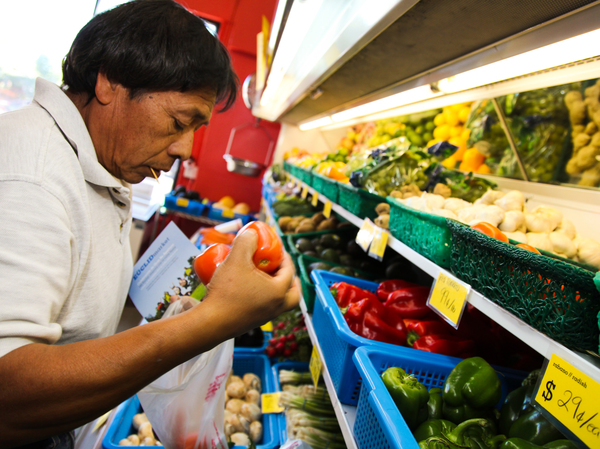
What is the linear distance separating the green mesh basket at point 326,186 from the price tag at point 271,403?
1096mm

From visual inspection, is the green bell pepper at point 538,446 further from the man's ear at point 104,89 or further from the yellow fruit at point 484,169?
the yellow fruit at point 484,169

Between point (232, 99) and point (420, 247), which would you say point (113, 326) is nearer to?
point (232, 99)

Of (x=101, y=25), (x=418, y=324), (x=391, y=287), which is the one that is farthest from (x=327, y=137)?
(x=101, y=25)

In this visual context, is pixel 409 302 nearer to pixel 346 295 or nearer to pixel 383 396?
pixel 346 295

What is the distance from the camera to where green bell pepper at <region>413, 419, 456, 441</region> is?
2.93 feet

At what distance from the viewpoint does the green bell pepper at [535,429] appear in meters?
0.80

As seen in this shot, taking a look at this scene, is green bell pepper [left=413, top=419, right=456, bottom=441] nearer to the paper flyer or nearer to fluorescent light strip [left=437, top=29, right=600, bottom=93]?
the paper flyer

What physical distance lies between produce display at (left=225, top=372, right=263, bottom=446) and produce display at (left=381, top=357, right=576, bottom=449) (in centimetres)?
116

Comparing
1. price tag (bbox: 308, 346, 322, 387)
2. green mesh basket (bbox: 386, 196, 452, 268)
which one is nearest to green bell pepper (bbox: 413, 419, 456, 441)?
green mesh basket (bbox: 386, 196, 452, 268)

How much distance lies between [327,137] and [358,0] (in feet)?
12.6

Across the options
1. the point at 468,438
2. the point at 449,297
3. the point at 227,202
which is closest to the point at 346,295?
the point at 449,297

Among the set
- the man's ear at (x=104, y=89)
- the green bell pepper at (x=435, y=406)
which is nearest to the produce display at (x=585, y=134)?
the green bell pepper at (x=435, y=406)

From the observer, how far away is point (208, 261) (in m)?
1.16

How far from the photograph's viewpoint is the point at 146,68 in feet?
2.85
